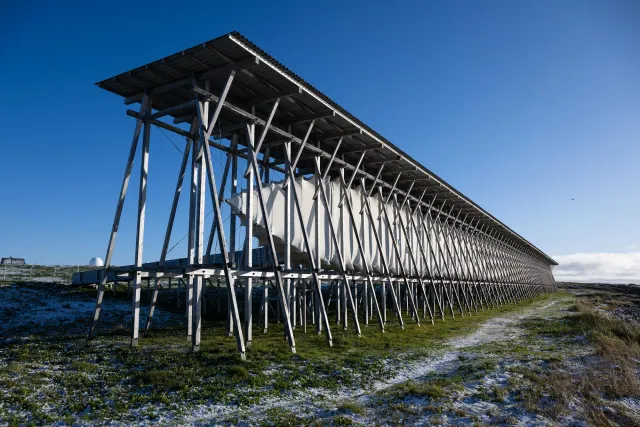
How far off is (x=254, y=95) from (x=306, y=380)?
1051cm

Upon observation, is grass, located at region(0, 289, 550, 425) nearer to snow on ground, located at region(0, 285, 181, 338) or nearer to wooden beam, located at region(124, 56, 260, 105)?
snow on ground, located at region(0, 285, 181, 338)

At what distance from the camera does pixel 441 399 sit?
9164 millimetres

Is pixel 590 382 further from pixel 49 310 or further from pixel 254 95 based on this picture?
pixel 49 310

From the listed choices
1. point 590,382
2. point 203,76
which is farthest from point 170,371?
point 590,382

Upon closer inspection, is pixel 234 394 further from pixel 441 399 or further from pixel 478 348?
pixel 478 348

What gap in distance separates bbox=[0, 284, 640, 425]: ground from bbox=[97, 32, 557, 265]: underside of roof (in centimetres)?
781

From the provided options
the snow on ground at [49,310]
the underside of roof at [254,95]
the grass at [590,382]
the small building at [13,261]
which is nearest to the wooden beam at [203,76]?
the underside of roof at [254,95]

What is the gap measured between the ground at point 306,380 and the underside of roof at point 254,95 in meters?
7.81

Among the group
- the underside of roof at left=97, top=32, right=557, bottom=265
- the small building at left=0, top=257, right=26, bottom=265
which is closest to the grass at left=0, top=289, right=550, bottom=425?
the underside of roof at left=97, top=32, right=557, bottom=265

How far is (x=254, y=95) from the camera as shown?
1645 centimetres

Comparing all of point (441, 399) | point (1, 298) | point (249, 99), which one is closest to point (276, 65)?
point (249, 99)

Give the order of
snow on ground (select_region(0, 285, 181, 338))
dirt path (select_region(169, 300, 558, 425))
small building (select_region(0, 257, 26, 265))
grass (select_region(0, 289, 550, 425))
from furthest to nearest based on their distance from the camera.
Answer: small building (select_region(0, 257, 26, 265))
snow on ground (select_region(0, 285, 181, 338))
grass (select_region(0, 289, 550, 425))
dirt path (select_region(169, 300, 558, 425))

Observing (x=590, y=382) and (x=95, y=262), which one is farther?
(x=95, y=262)

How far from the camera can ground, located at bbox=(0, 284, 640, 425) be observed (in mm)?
8133
